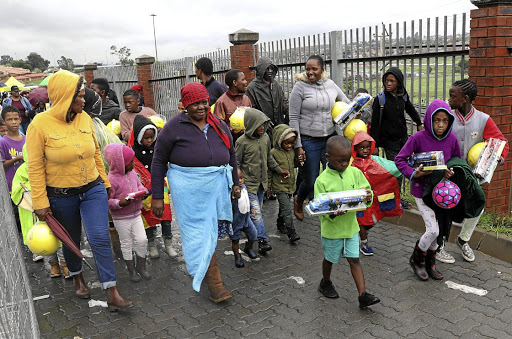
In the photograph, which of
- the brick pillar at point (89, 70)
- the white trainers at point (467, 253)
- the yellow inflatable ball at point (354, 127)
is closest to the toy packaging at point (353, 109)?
the yellow inflatable ball at point (354, 127)

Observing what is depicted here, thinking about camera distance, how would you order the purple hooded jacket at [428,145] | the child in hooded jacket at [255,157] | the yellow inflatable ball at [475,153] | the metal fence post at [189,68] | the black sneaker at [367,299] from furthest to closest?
the metal fence post at [189,68] < the child in hooded jacket at [255,157] < the yellow inflatable ball at [475,153] < the purple hooded jacket at [428,145] < the black sneaker at [367,299]

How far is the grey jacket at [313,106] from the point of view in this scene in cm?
595

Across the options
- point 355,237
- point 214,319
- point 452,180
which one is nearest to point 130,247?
point 214,319

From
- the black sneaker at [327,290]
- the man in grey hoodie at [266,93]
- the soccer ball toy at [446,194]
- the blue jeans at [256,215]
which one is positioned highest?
the man in grey hoodie at [266,93]

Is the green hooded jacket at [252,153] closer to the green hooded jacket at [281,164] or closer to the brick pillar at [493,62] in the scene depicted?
the green hooded jacket at [281,164]

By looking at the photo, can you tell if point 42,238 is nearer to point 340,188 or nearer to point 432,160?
point 340,188

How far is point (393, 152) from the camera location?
20.1ft

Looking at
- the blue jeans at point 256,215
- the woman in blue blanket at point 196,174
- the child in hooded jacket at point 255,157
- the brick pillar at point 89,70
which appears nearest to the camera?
the woman in blue blanket at point 196,174

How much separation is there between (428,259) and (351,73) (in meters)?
3.80

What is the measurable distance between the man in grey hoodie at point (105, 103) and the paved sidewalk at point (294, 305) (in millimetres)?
3067

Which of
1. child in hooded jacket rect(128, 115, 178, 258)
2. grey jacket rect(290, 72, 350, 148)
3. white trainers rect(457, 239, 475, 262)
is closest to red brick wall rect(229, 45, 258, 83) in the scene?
grey jacket rect(290, 72, 350, 148)

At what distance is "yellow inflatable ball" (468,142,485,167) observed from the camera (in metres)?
4.60

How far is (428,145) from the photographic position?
173 inches

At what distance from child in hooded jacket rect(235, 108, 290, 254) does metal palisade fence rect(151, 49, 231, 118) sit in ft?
18.2
